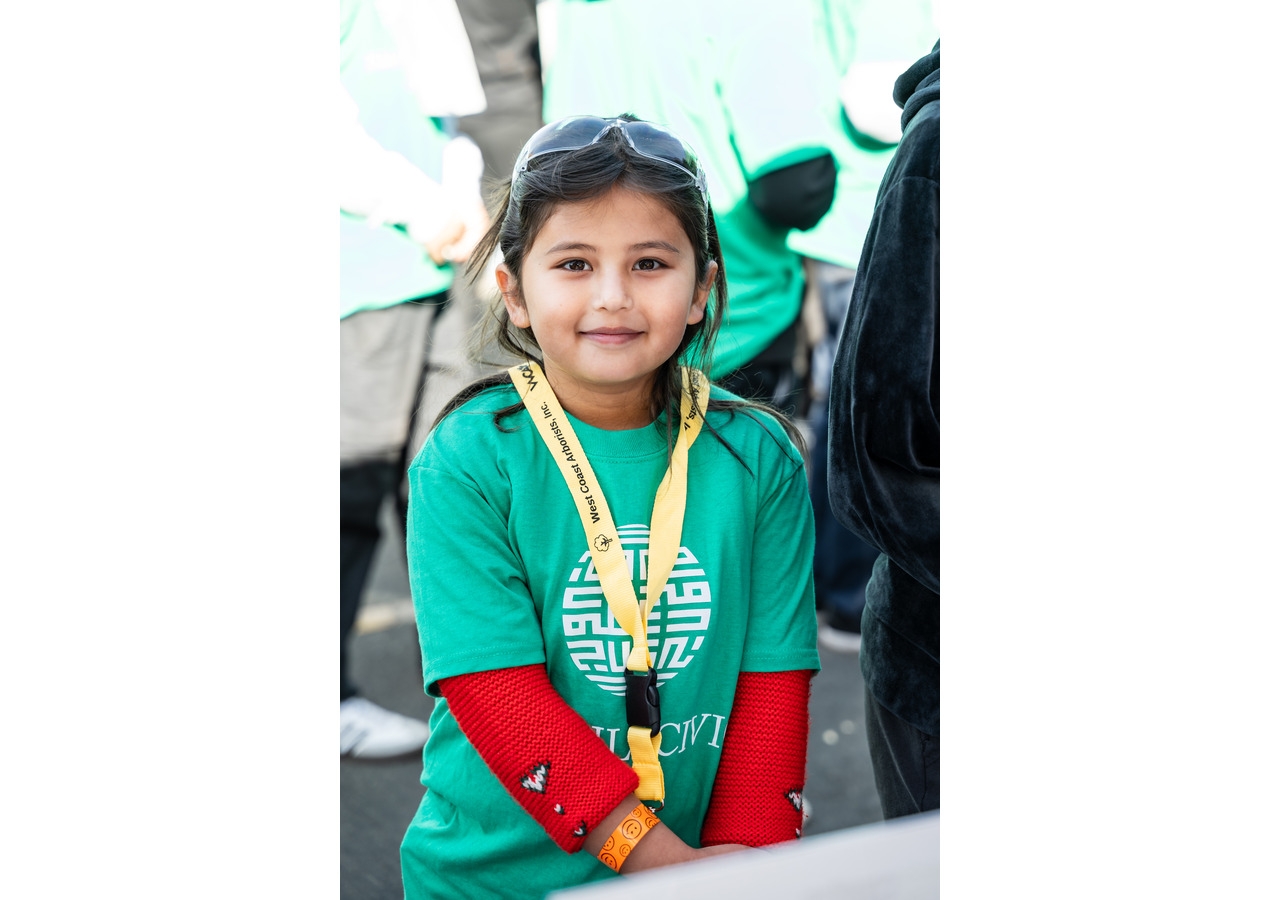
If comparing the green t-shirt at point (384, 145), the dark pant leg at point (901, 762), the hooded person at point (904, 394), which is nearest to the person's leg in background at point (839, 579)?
the green t-shirt at point (384, 145)

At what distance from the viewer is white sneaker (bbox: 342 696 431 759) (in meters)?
2.32

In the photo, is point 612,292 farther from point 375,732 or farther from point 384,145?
point 375,732

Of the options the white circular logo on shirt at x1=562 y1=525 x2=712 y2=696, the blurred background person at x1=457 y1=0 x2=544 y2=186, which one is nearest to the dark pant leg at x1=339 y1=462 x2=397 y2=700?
the blurred background person at x1=457 y1=0 x2=544 y2=186

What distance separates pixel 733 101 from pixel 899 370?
1.05 meters

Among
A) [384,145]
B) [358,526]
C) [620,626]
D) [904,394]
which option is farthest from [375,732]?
[904,394]

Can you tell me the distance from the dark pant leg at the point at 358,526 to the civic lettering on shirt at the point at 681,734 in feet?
4.19

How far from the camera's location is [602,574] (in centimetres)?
109

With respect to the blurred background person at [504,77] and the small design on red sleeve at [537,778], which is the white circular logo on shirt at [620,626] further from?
the blurred background person at [504,77]

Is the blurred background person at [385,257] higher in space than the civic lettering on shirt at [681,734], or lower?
higher

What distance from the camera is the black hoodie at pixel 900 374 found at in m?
1.11

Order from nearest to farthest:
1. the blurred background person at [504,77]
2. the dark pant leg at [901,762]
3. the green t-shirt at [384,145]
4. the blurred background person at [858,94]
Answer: the dark pant leg at [901,762]
the green t-shirt at [384,145]
the blurred background person at [858,94]
the blurred background person at [504,77]
